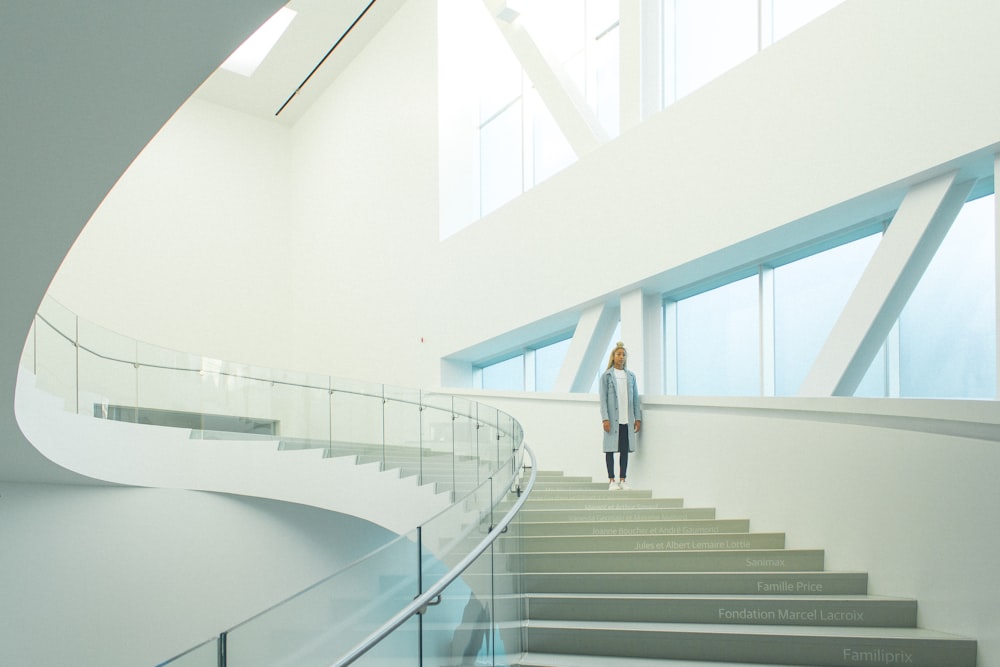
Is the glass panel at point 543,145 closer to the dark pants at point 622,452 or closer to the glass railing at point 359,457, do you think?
the glass railing at point 359,457

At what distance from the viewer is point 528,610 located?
212 inches

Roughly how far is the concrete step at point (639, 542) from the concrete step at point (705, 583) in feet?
2.41

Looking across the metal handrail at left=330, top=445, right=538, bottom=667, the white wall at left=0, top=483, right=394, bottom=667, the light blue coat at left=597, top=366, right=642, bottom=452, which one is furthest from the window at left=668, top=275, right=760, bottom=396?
the metal handrail at left=330, top=445, right=538, bottom=667

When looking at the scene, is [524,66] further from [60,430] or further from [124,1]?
[124,1]

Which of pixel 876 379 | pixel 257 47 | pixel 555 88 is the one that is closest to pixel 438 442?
pixel 876 379

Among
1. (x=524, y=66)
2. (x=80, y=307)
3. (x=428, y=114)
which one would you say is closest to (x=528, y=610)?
(x=524, y=66)

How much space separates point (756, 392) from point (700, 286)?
1591 mm

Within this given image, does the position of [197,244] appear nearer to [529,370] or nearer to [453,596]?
[529,370]

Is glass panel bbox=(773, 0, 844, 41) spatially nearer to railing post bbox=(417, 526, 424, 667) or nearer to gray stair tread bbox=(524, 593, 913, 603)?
gray stair tread bbox=(524, 593, 913, 603)

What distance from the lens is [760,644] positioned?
472 centimetres

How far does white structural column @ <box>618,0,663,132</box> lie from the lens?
1140 centimetres

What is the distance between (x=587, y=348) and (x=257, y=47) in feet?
39.1

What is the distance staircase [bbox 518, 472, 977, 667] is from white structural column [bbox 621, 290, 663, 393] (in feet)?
13.8

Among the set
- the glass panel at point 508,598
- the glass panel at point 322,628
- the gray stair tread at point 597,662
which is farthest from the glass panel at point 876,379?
the glass panel at point 322,628
